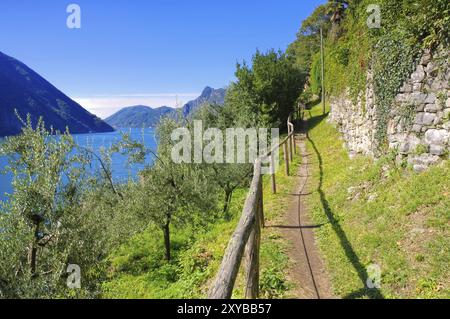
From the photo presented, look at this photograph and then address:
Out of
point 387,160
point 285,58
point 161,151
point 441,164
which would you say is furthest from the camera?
point 285,58

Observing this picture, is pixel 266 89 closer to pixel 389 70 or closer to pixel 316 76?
pixel 316 76

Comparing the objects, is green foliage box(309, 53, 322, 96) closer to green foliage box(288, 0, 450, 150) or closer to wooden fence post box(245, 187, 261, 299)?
green foliage box(288, 0, 450, 150)

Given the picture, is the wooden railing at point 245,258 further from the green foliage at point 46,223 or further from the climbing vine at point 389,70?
the climbing vine at point 389,70

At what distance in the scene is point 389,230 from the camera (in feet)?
24.0

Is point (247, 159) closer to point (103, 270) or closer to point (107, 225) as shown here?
point (107, 225)

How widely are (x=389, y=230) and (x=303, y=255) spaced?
2.13 m

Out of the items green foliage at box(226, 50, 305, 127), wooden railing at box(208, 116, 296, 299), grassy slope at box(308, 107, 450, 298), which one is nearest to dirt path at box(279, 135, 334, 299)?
grassy slope at box(308, 107, 450, 298)

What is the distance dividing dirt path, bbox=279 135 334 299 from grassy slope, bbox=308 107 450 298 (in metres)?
0.25

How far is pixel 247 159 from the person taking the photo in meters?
17.3

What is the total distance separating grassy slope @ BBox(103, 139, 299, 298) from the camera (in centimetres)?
697
